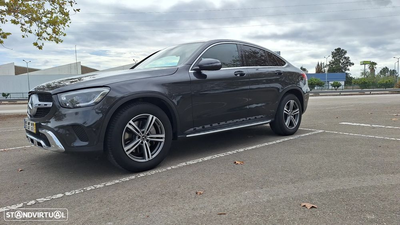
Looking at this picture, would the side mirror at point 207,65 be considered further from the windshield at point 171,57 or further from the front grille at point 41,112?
the front grille at point 41,112

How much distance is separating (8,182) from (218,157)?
8.43ft

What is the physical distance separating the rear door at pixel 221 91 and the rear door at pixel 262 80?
17 cm

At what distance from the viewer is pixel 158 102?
3.78 metres

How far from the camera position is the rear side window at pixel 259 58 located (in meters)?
4.98

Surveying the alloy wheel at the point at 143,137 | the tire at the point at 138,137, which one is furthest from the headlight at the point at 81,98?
the alloy wheel at the point at 143,137

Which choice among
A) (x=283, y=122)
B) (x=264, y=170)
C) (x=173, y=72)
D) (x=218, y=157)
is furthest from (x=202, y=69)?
(x=283, y=122)

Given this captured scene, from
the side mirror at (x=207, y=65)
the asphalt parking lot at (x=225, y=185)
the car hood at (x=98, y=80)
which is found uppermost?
the side mirror at (x=207, y=65)

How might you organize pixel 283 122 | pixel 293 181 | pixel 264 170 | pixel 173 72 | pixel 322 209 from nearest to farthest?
pixel 322 209 → pixel 293 181 → pixel 264 170 → pixel 173 72 → pixel 283 122

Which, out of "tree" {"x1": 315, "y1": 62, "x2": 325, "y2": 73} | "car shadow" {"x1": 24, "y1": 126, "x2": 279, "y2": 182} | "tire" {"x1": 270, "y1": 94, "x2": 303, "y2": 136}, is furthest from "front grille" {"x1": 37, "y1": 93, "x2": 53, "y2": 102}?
"tree" {"x1": 315, "y1": 62, "x2": 325, "y2": 73}

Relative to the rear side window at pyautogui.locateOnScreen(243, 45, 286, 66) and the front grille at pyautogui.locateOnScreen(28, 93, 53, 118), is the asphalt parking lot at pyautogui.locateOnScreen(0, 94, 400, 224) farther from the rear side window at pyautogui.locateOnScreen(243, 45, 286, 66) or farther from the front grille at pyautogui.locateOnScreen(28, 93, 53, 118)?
the rear side window at pyautogui.locateOnScreen(243, 45, 286, 66)

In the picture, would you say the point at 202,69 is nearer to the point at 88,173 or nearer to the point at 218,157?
the point at 218,157

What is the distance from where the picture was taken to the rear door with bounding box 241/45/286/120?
4840 millimetres

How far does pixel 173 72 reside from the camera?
3.88 metres

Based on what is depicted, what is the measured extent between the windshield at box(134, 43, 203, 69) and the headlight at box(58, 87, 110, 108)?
126 cm
